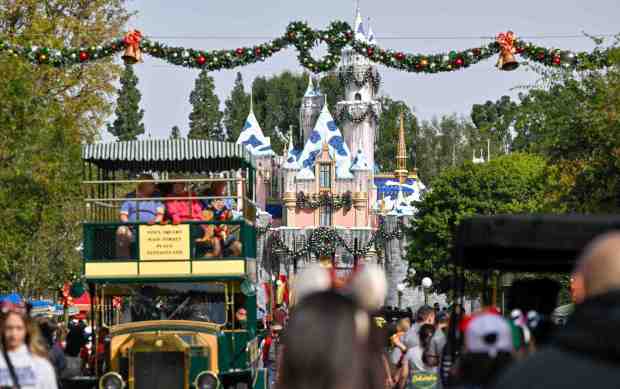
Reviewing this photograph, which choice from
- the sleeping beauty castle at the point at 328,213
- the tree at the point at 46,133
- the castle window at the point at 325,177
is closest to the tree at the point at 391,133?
the sleeping beauty castle at the point at 328,213

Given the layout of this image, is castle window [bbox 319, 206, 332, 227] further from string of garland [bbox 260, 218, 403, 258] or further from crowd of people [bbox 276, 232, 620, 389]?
crowd of people [bbox 276, 232, 620, 389]

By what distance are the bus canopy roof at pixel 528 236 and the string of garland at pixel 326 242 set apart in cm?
10398

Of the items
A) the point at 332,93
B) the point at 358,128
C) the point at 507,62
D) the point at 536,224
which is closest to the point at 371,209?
the point at 358,128

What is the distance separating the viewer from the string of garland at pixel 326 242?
11888cm

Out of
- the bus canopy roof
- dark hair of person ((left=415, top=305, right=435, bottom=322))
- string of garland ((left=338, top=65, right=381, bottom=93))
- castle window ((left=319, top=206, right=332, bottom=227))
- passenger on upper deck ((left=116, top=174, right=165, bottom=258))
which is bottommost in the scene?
dark hair of person ((left=415, top=305, right=435, bottom=322))

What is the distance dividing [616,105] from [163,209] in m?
11.0

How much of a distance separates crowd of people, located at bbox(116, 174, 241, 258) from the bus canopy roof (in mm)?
10027

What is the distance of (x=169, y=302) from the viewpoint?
21.1 metres

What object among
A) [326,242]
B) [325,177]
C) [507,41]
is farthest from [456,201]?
[507,41]

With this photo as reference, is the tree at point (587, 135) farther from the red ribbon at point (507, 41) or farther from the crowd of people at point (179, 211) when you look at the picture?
the crowd of people at point (179, 211)

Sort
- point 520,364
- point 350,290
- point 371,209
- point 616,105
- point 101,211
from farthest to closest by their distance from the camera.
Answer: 1. point 371,209
2. point 616,105
3. point 101,211
4. point 350,290
5. point 520,364

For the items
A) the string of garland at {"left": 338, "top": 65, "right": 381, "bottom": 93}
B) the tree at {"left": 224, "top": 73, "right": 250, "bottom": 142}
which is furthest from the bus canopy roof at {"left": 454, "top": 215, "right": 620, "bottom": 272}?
the tree at {"left": 224, "top": 73, "right": 250, "bottom": 142}

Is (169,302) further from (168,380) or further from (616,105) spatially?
(616,105)

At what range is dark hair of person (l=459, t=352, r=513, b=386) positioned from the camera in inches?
239
